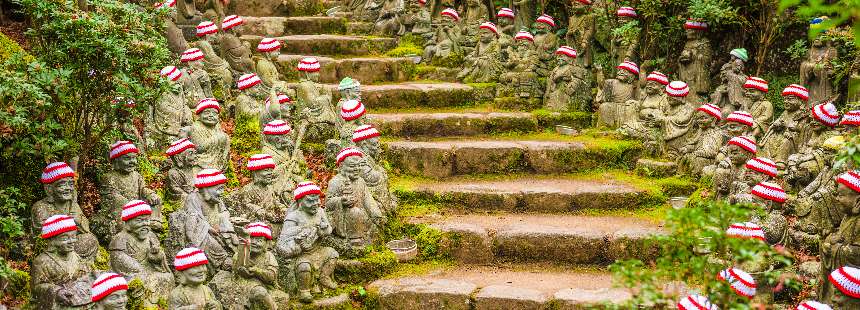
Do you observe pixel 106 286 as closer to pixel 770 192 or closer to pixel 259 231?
pixel 259 231

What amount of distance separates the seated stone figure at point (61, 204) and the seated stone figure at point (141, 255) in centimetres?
38

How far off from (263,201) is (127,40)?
87.2 inches

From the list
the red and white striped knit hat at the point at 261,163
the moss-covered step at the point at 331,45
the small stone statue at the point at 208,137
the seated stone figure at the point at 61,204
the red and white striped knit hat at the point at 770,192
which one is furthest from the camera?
the moss-covered step at the point at 331,45

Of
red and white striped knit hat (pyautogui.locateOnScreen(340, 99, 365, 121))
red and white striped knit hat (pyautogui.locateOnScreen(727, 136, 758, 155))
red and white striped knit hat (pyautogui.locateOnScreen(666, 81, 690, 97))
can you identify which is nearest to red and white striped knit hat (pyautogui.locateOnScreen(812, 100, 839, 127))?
red and white striped knit hat (pyautogui.locateOnScreen(727, 136, 758, 155))

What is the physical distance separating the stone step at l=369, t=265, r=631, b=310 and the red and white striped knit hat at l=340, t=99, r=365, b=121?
2.36 meters

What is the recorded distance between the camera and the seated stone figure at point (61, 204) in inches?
356

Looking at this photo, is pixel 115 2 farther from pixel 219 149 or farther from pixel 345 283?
pixel 345 283

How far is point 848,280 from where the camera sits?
7.93 meters

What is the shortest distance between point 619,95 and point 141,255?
292 inches

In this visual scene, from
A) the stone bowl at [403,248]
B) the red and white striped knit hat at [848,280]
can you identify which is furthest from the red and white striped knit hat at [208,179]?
the red and white striped knit hat at [848,280]

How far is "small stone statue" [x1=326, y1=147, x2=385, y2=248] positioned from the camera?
10.2m

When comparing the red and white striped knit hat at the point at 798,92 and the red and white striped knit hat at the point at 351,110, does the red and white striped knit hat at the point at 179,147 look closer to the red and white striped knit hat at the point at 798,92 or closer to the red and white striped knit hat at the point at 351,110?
the red and white striped knit hat at the point at 351,110

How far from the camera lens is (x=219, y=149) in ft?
37.9

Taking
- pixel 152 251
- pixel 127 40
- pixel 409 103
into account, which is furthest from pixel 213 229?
pixel 409 103
